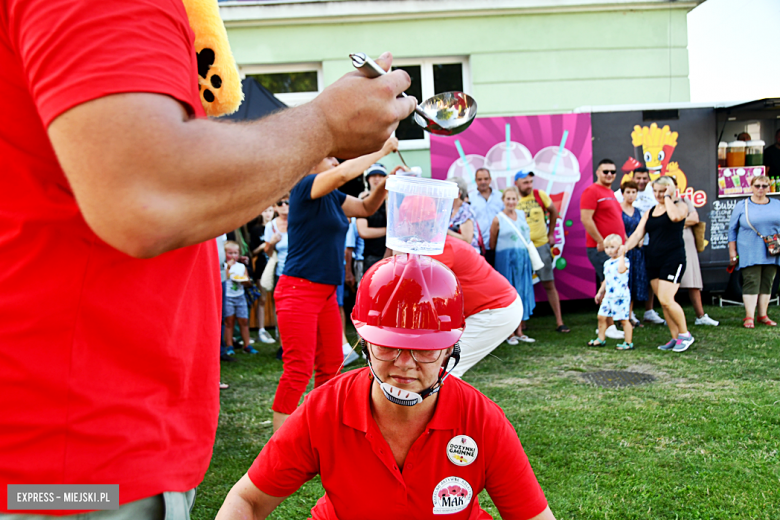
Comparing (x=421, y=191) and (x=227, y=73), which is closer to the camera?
(x=227, y=73)

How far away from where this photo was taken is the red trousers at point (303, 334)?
414 cm

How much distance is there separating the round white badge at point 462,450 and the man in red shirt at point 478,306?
95.1 inches

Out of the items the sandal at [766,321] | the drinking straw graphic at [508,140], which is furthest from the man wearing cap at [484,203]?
the sandal at [766,321]

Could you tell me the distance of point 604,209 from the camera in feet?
28.6

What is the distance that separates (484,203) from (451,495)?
744 cm

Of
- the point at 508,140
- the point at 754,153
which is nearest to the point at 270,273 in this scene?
the point at 508,140

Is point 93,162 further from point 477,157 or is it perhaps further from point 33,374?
point 477,157

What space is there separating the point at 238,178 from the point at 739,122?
11736 mm

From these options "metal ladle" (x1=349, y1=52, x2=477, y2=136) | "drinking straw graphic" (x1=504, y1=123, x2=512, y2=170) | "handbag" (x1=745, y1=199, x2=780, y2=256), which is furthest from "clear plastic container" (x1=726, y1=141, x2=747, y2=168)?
"metal ladle" (x1=349, y1=52, x2=477, y2=136)

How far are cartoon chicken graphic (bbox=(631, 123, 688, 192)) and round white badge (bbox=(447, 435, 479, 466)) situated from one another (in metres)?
9.18

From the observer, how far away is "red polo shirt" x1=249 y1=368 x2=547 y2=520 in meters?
1.90

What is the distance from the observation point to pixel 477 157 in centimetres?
965

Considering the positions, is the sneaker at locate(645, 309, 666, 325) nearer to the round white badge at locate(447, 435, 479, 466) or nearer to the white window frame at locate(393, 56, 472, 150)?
the white window frame at locate(393, 56, 472, 150)

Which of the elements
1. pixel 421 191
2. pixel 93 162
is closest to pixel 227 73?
pixel 93 162
